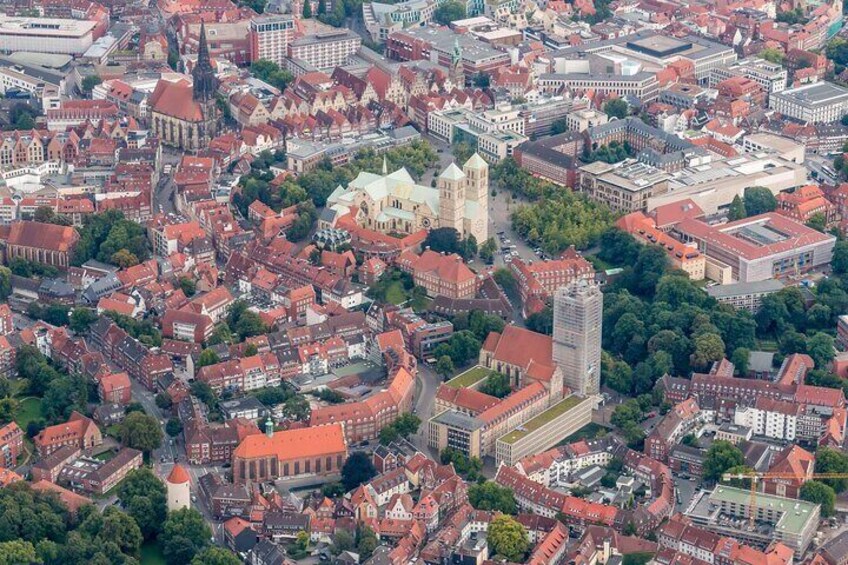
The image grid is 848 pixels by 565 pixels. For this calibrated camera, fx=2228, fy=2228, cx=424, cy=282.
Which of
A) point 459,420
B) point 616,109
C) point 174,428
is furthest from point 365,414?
point 616,109

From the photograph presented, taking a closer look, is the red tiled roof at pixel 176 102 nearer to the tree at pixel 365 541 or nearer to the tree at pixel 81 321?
the tree at pixel 81 321

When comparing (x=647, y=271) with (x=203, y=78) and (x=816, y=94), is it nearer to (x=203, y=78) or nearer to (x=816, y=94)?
(x=816, y=94)

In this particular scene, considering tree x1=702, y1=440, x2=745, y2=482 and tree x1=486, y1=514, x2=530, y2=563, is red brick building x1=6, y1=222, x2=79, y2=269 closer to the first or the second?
tree x1=486, y1=514, x2=530, y2=563

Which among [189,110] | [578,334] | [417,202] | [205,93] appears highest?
[578,334]

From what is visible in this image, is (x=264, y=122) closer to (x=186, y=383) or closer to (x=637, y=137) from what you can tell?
(x=637, y=137)

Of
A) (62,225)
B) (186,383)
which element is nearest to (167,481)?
(186,383)
